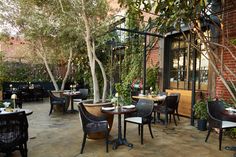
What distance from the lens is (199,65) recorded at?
Result: 6.68 metres

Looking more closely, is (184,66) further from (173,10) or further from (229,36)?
(173,10)

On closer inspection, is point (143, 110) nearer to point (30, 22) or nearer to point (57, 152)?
point (57, 152)

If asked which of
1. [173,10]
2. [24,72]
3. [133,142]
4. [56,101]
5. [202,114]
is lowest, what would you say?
[133,142]

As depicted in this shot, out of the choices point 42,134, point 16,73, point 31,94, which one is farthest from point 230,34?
point 16,73

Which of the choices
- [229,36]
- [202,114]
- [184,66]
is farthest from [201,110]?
[184,66]

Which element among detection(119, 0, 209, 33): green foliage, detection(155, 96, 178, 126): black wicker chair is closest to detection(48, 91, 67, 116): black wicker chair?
detection(155, 96, 178, 126): black wicker chair

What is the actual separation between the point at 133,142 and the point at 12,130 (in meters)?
2.29

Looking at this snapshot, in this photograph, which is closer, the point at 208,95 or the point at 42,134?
the point at 42,134

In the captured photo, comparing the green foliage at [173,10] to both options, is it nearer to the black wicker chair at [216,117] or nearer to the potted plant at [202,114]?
the black wicker chair at [216,117]

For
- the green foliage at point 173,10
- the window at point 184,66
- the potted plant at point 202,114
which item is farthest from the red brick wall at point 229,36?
the green foliage at point 173,10

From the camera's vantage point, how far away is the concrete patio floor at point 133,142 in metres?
3.84

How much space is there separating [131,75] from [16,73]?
640 centimetres

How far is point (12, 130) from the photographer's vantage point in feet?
10.6

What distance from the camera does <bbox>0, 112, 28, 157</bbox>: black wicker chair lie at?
10.4 feet
